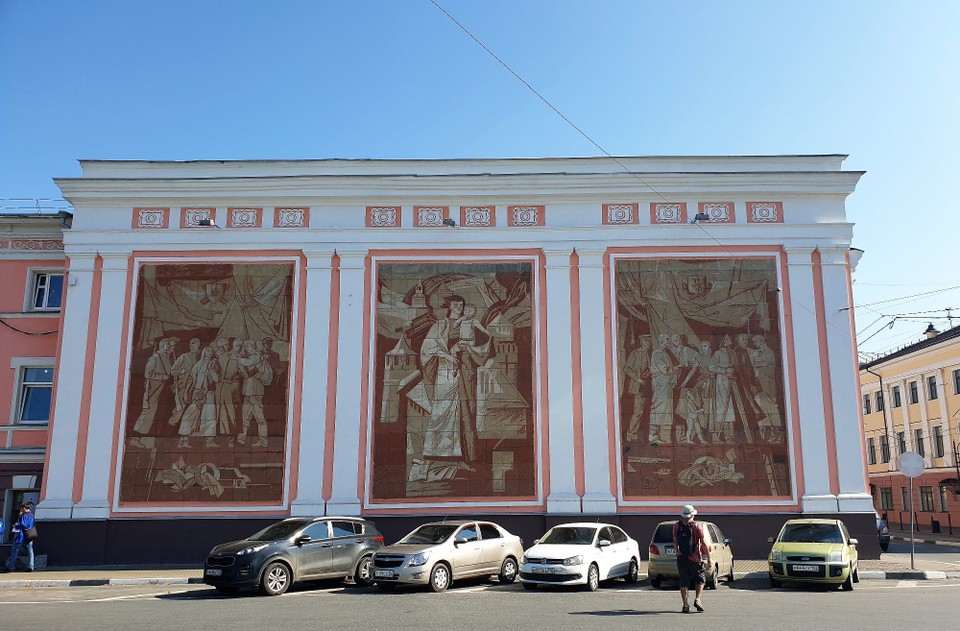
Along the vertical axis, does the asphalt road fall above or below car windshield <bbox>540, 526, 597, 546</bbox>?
below

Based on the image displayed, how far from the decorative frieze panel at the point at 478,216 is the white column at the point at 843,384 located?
935 cm

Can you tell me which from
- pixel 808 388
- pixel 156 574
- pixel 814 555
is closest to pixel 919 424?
pixel 808 388

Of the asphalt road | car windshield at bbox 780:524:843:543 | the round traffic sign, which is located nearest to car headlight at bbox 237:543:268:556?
the asphalt road

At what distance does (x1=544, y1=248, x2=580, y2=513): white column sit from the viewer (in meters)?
21.0

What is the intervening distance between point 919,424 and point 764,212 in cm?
2827

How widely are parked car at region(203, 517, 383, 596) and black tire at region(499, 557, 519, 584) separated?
2.74 m

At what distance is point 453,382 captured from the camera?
21.8 meters

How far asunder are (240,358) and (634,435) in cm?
1104

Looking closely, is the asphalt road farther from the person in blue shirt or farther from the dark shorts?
the person in blue shirt

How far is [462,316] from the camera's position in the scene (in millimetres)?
22234

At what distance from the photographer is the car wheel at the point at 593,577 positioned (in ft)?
50.2

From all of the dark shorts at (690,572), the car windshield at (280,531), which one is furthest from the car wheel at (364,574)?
the dark shorts at (690,572)

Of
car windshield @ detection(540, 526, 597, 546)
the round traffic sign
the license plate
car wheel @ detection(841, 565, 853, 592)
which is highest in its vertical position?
the round traffic sign

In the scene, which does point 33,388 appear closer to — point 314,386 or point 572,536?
point 314,386
